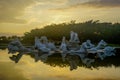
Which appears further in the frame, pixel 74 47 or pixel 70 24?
pixel 70 24

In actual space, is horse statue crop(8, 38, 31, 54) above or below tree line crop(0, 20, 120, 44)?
below

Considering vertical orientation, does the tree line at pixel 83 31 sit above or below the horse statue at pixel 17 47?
above

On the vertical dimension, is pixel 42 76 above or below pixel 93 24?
below

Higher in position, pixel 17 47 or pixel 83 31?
pixel 83 31

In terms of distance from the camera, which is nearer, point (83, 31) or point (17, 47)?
point (17, 47)

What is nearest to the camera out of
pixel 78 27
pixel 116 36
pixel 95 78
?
pixel 95 78

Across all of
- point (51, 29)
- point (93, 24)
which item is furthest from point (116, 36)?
point (51, 29)

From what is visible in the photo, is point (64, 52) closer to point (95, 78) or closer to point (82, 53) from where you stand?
point (82, 53)

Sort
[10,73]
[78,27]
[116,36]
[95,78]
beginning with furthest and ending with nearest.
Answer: [78,27]
[116,36]
[10,73]
[95,78]

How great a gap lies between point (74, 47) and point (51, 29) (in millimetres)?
19813

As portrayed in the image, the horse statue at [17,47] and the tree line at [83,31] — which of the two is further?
the tree line at [83,31]

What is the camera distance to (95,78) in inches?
465

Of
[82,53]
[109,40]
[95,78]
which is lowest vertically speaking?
[95,78]

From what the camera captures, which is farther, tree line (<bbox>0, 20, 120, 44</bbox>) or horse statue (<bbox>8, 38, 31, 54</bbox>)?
tree line (<bbox>0, 20, 120, 44</bbox>)
